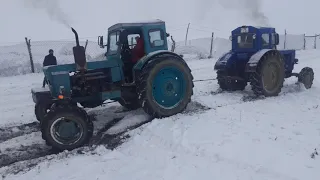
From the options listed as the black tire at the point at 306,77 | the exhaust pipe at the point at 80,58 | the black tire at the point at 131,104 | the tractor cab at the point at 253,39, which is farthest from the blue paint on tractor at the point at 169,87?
the black tire at the point at 306,77

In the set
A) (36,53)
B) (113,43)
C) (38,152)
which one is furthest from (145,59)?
(36,53)

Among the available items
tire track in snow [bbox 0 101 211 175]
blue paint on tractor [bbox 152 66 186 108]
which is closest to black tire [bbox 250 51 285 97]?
blue paint on tractor [bbox 152 66 186 108]

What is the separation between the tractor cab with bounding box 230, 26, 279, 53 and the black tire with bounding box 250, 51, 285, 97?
71 cm

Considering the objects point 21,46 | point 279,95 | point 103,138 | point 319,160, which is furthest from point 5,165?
point 21,46

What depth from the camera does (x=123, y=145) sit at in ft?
21.1

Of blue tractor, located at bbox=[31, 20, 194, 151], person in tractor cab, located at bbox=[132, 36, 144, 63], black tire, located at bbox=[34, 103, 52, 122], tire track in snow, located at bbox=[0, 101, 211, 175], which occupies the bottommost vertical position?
tire track in snow, located at bbox=[0, 101, 211, 175]

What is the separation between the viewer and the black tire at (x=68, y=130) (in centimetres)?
635

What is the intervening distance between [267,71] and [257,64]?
0.56 meters

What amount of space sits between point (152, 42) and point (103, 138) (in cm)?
265

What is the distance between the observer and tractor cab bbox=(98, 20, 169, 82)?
8.04 m

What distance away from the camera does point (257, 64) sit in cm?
977

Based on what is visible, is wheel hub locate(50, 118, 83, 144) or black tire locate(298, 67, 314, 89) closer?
wheel hub locate(50, 118, 83, 144)

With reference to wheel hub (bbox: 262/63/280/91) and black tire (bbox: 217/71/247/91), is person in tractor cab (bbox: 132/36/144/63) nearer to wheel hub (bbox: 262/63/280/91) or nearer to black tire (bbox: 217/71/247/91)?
black tire (bbox: 217/71/247/91)

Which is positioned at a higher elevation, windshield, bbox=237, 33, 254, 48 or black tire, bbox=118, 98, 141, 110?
windshield, bbox=237, 33, 254, 48
